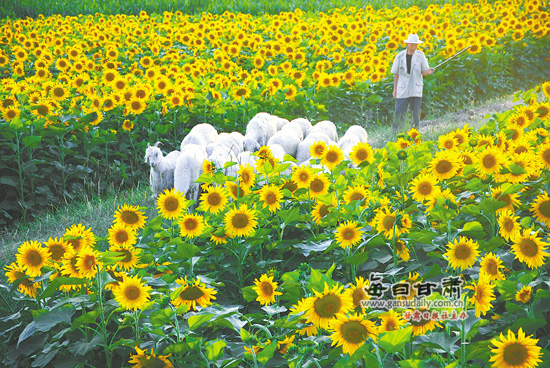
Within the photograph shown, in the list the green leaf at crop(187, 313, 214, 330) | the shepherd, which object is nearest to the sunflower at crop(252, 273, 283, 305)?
the green leaf at crop(187, 313, 214, 330)

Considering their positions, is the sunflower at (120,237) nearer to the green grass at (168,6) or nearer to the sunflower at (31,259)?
the sunflower at (31,259)

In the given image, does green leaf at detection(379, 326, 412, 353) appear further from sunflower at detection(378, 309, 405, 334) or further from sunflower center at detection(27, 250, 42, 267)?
sunflower center at detection(27, 250, 42, 267)

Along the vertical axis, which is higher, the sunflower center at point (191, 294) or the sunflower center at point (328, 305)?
the sunflower center at point (328, 305)

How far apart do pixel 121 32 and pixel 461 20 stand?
8.93m

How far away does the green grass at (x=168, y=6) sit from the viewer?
727 inches

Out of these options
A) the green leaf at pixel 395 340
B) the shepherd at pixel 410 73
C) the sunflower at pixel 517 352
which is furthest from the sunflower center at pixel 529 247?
the shepherd at pixel 410 73

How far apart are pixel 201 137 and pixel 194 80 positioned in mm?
2169

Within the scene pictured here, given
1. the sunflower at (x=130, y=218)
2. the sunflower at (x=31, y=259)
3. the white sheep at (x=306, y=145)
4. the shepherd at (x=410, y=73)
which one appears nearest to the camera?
the sunflower at (x=31, y=259)

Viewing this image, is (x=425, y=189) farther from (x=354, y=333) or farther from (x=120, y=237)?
(x=120, y=237)

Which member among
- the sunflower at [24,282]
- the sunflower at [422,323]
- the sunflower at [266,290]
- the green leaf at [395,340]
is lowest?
the sunflower at [24,282]

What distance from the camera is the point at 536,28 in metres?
12.3

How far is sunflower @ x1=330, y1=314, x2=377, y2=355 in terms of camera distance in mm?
1870

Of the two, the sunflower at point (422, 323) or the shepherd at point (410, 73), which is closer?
the sunflower at point (422, 323)

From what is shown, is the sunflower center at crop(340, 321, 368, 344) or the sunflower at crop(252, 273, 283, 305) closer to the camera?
the sunflower center at crop(340, 321, 368, 344)
